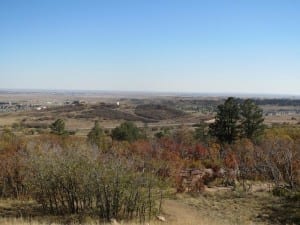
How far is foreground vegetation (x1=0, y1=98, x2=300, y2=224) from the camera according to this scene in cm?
2398

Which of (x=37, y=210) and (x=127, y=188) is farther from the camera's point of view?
(x=37, y=210)

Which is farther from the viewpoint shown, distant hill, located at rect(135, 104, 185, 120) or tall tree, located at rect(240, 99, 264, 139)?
distant hill, located at rect(135, 104, 185, 120)

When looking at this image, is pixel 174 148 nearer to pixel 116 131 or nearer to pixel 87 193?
pixel 116 131

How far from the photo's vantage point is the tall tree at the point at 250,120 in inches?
2270

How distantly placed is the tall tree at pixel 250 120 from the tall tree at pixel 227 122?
1.15 m

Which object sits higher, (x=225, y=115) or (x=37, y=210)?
(x=225, y=115)

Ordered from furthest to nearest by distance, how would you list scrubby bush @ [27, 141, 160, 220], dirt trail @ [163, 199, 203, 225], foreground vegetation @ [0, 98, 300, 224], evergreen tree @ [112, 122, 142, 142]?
evergreen tree @ [112, 122, 142, 142], dirt trail @ [163, 199, 203, 225], foreground vegetation @ [0, 98, 300, 224], scrubby bush @ [27, 141, 160, 220]

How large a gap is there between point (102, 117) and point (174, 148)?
9996 centimetres

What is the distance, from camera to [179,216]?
26.6 metres

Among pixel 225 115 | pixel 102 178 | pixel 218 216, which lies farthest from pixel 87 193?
pixel 225 115

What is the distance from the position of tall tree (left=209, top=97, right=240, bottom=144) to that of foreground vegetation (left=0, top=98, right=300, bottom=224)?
25.7 ft

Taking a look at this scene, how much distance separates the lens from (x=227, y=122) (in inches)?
2235

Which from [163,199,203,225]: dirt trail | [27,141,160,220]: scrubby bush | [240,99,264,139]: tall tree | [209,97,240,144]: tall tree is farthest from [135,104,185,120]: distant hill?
[27,141,160,220]: scrubby bush

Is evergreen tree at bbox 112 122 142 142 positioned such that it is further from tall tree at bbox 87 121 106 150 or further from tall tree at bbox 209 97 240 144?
tall tree at bbox 209 97 240 144
